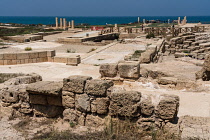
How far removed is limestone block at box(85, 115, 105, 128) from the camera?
19.1ft

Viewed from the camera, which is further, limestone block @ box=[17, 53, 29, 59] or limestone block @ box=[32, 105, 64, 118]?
limestone block @ box=[17, 53, 29, 59]

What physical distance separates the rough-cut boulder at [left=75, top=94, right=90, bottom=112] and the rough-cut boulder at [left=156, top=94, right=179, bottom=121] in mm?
1661

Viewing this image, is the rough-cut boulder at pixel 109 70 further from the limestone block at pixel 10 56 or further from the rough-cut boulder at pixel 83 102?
the limestone block at pixel 10 56

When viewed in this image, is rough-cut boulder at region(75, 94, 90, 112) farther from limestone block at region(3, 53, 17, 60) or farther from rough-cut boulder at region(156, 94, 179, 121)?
limestone block at region(3, 53, 17, 60)

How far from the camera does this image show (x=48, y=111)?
641cm

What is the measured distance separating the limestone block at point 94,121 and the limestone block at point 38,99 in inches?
48.8

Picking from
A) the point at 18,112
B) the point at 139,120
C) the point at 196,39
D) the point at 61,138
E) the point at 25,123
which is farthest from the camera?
the point at 196,39

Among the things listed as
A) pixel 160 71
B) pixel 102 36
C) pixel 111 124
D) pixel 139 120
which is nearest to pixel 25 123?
pixel 111 124

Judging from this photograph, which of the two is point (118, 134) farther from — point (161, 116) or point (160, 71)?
point (160, 71)

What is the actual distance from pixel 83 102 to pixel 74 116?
50 cm

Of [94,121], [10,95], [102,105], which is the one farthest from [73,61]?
[102,105]

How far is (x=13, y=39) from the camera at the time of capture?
27.7 m

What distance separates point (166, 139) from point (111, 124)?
1178 millimetres

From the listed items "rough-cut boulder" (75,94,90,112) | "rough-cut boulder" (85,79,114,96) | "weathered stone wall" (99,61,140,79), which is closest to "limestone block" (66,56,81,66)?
"weathered stone wall" (99,61,140,79)
